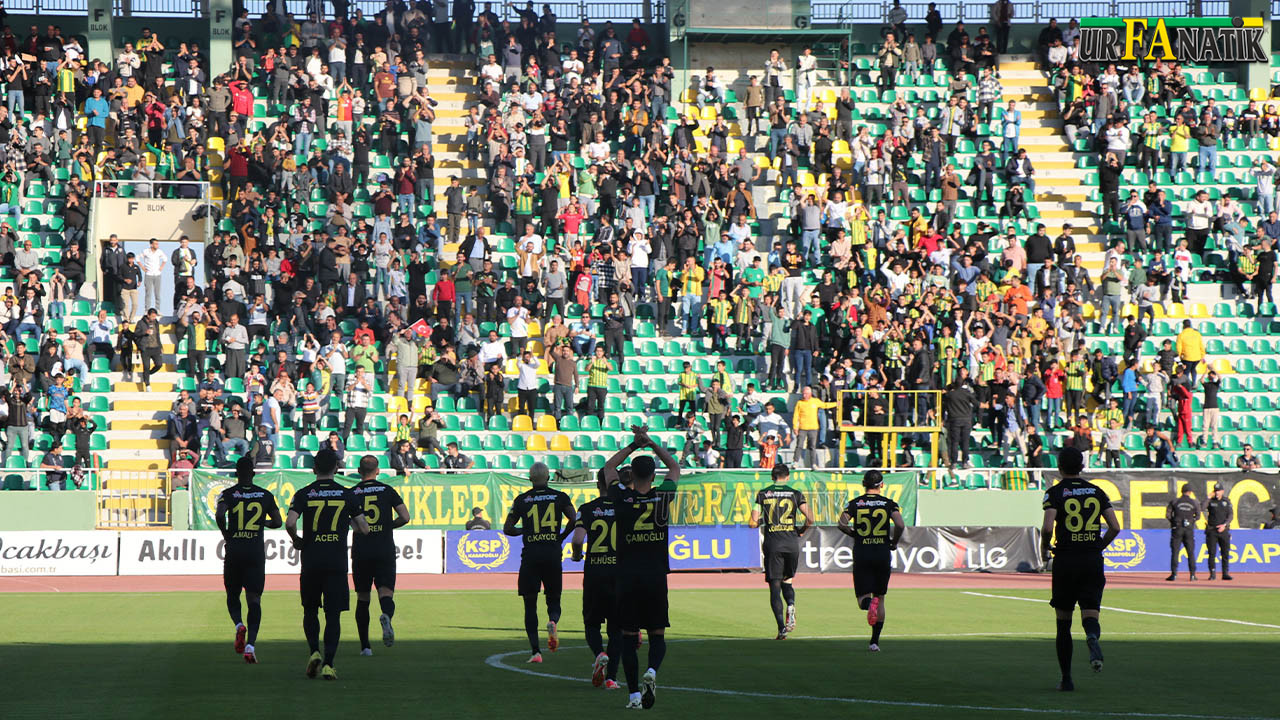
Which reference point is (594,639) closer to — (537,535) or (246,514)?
(537,535)

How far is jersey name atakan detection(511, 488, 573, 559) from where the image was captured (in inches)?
629

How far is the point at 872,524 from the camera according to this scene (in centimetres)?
1711

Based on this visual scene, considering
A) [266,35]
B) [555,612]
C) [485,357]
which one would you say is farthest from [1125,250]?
[555,612]

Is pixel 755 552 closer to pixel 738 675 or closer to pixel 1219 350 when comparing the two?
pixel 1219 350

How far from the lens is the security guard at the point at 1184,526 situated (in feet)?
100

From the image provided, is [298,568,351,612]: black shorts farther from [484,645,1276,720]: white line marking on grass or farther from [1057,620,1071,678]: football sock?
[1057,620,1071,678]: football sock

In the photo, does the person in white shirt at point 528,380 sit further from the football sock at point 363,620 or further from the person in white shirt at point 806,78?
the football sock at point 363,620

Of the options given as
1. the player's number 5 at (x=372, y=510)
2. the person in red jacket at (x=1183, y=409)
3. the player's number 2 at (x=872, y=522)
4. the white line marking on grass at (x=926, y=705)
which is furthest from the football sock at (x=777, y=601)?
the person in red jacket at (x=1183, y=409)

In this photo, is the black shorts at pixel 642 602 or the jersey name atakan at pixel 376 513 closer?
the black shorts at pixel 642 602

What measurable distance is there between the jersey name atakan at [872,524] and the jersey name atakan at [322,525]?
578 cm

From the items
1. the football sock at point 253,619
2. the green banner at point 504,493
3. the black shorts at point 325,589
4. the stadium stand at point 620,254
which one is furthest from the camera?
the stadium stand at point 620,254

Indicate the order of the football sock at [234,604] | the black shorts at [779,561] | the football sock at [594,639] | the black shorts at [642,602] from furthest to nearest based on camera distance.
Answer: the black shorts at [779,561] → the football sock at [234,604] → the football sock at [594,639] → the black shorts at [642,602]

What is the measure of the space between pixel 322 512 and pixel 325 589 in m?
0.68

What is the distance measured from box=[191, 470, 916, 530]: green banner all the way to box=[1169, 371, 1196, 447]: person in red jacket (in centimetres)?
760
